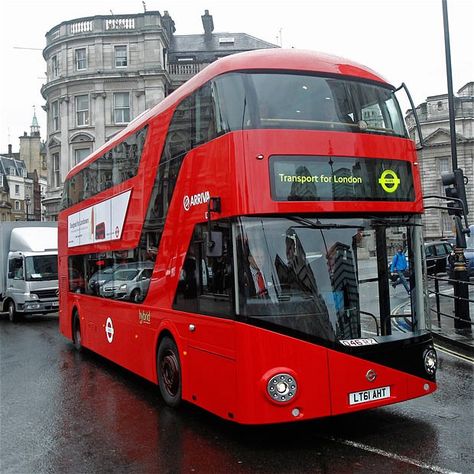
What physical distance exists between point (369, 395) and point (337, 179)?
7.38 feet

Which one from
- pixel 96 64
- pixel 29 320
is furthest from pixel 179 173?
pixel 96 64

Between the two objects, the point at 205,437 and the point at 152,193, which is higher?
the point at 152,193

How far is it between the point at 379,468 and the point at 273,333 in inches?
59.2

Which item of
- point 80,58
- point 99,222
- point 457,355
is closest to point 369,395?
point 457,355

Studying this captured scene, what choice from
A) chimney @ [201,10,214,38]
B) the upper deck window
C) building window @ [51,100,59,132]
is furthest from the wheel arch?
chimney @ [201,10,214,38]

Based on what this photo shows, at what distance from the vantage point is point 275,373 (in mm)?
5090

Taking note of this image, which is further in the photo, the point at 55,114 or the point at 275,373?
the point at 55,114

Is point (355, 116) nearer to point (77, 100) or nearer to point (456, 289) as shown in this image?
point (456, 289)

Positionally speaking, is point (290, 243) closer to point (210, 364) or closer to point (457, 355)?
point (210, 364)

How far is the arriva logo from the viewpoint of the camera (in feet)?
19.2

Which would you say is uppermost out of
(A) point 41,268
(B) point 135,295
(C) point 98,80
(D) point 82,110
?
(C) point 98,80

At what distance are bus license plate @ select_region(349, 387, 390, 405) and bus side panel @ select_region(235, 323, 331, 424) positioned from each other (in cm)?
32

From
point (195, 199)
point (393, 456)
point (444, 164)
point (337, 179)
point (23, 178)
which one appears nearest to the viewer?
point (393, 456)

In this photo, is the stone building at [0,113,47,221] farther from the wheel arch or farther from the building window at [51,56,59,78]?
the wheel arch
